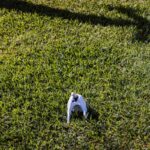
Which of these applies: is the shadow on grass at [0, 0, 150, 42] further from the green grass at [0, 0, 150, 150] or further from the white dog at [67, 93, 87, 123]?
the white dog at [67, 93, 87, 123]

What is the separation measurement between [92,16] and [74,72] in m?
1.72

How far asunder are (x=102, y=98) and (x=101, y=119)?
0.41 metres

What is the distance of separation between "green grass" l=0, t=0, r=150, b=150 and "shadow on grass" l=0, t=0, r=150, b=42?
A: 0.7 inches

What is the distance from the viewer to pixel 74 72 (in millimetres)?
6449

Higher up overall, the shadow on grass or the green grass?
the shadow on grass

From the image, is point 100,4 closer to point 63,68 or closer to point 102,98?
point 63,68

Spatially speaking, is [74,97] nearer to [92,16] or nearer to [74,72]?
[74,72]

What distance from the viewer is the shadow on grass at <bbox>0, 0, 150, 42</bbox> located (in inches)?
292

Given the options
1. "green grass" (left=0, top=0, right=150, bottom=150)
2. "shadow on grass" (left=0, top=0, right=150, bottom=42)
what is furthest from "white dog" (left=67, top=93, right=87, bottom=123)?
"shadow on grass" (left=0, top=0, right=150, bottom=42)

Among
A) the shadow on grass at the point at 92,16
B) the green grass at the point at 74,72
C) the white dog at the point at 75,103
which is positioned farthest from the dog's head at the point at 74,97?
the shadow on grass at the point at 92,16

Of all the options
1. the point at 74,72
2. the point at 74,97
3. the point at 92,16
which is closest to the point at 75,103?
the point at 74,97

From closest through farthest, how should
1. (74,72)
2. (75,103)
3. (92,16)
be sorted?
(75,103), (74,72), (92,16)

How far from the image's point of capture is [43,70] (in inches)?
257

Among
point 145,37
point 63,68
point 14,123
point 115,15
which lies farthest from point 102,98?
point 115,15
